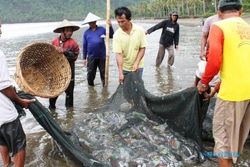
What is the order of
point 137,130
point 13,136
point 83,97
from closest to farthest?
point 13,136
point 137,130
point 83,97

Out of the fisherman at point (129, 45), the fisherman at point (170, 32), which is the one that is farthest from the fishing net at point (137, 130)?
the fisherman at point (170, 32)

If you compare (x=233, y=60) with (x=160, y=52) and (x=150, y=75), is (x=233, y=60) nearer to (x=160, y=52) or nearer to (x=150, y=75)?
(x=150, y=75)

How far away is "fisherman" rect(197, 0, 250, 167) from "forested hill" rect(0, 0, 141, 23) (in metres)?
134

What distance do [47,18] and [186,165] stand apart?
146 meters

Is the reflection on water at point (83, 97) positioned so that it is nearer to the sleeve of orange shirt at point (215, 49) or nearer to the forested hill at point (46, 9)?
the sleeve of orange shirt at point (215, 49)

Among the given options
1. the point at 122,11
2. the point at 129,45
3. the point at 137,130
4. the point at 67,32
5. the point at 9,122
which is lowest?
the point at 137,130

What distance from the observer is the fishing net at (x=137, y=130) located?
4.35 m

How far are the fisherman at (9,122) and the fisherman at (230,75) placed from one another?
6.28 ft

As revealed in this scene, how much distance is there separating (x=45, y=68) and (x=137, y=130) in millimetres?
2388

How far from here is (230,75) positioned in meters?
3.71

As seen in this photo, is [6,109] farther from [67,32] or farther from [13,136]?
[67,32]

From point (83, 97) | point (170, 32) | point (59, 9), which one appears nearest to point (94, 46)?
point (83, 97)

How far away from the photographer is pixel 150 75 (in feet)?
36.7

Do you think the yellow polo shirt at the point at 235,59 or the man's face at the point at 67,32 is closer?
the yellow polo shirt at the point at 235,59
